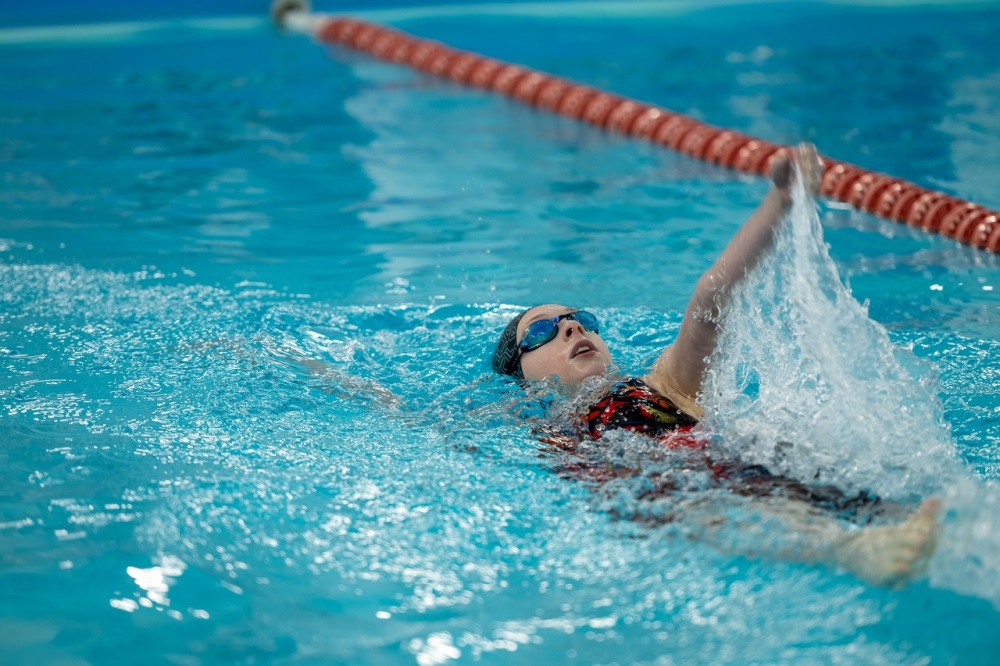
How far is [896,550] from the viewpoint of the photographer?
212 cm

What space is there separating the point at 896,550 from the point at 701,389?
0.86m

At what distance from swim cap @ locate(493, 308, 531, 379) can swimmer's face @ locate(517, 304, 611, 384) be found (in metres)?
0.03

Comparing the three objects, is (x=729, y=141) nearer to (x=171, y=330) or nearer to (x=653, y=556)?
(x=171, y=330)

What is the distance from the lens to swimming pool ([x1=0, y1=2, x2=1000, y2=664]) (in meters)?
2.21

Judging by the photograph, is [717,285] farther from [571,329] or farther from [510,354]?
[510,354]

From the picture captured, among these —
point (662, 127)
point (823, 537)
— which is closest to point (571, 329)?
point (823, 537)

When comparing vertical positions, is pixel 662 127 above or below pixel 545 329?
above

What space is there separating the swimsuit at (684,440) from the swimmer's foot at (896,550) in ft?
0.69

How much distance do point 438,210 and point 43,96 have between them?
402cm

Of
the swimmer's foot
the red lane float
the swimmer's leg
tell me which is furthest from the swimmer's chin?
the swimmer's foot

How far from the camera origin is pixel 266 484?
8.84ft

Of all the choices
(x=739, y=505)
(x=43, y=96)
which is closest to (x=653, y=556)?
(x=739, y=505)

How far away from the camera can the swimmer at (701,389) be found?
2158mm

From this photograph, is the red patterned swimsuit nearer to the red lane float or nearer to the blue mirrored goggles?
the blue mirrored goggles
